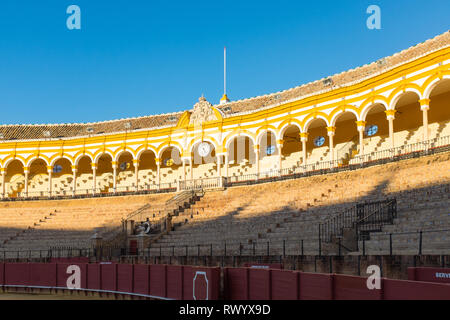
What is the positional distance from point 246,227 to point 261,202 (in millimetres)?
4424

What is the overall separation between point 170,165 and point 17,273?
21.7 meters

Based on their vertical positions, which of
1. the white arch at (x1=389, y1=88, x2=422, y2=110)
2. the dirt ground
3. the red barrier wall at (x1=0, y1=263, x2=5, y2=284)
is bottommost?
the dirt ground

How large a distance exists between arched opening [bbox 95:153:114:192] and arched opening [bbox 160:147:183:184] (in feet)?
15.8

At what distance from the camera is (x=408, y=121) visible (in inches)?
1265

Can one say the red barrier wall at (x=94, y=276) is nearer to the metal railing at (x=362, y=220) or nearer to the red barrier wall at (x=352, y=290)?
the metal railing at (x=362, y=220)

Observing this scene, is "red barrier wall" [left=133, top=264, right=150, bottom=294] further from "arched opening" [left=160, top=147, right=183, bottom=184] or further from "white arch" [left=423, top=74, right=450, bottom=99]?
"arched opening" [left=160, top=147, right=183, bottom=184]

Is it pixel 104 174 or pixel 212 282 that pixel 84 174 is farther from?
pixel 212 282

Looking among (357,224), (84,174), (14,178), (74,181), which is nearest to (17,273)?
(357,224)

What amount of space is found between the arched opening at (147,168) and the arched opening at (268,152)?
10109 millimetres

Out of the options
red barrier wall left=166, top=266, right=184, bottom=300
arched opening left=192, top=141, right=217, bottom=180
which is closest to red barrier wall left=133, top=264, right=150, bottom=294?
red barrier wall left=166, top=266, right=184, bottom=300

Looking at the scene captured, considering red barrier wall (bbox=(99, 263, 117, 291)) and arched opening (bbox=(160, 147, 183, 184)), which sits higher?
arched opening (bbox=(160, 147, 183, 184))

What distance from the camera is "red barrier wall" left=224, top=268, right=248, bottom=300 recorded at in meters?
14.6
